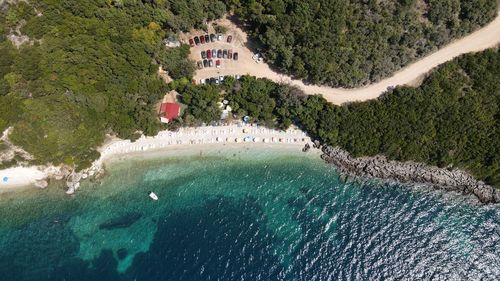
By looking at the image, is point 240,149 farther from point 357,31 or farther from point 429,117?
point 429,117

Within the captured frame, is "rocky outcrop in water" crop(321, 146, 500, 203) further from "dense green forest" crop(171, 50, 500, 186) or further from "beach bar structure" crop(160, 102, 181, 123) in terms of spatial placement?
"beach bar structure" crop(160, 102, 181, 123)

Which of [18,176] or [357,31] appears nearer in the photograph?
[357,31]

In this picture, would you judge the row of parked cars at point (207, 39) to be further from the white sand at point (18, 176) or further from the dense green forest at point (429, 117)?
the white sand at point (18, 176)

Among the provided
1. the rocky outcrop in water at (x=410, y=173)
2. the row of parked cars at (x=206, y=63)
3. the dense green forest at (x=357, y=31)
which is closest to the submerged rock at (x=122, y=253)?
the row of parked cars at (x=206, y=63)

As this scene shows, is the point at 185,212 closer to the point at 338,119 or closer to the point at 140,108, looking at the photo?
the point at 140,108

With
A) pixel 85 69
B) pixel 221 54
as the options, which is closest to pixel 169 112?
pixel 221 54

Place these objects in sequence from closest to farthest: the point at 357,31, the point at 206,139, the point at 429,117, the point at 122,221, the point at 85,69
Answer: the point at 357,31, the point at 85,69, the point at 429,117, the point at 122,221, the point at 206,139
